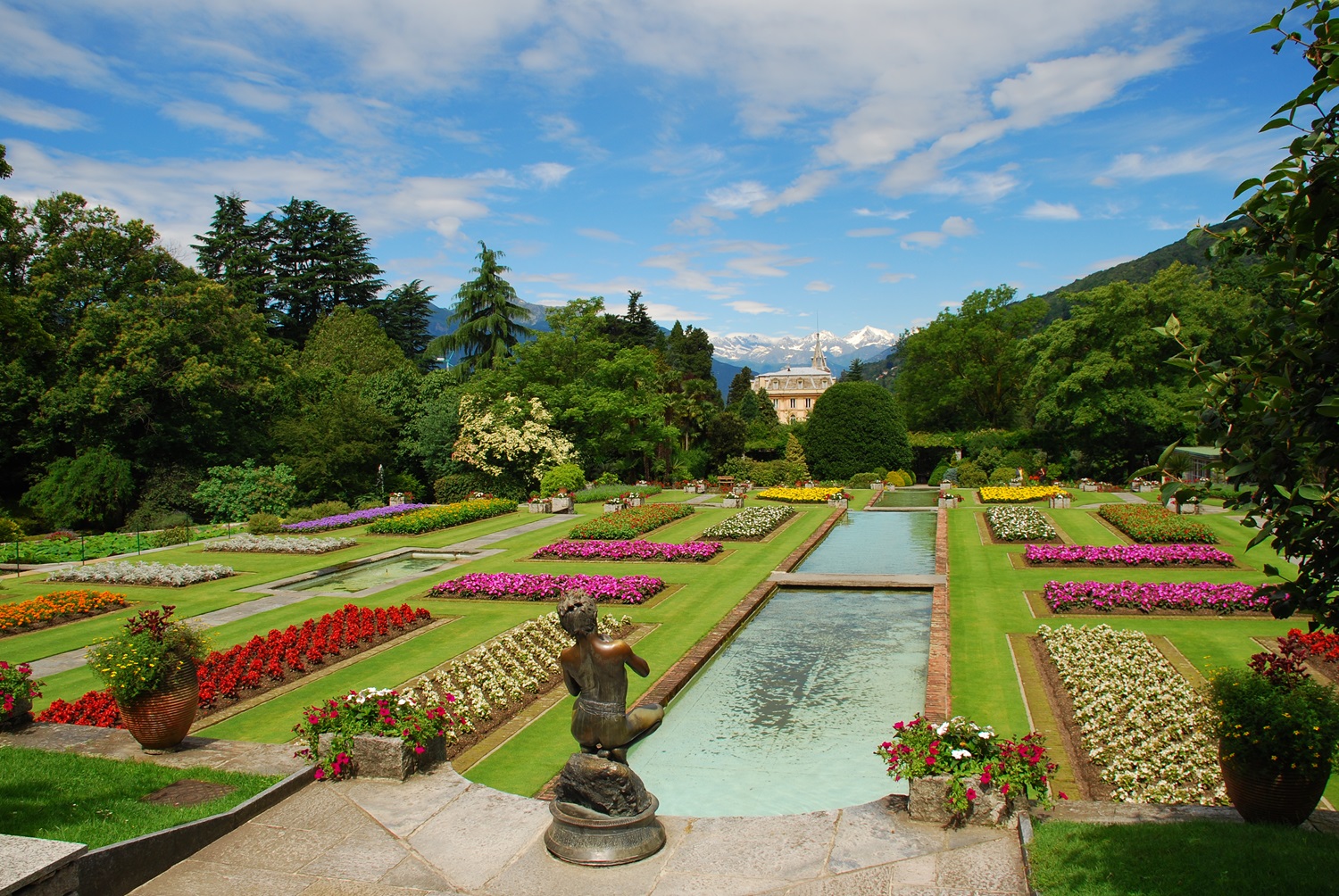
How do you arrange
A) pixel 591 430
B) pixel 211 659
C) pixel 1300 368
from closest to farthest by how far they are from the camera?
pixel 1300 368 < pixel 211 659 < pixel 591 430

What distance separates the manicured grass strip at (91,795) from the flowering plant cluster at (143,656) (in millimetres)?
745

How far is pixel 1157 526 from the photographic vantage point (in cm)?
2138

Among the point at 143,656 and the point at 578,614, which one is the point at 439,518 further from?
the point at 578,614

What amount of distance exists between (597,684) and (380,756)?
2634 millimetres

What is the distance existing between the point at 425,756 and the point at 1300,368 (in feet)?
24.3

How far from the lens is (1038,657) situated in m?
12.0

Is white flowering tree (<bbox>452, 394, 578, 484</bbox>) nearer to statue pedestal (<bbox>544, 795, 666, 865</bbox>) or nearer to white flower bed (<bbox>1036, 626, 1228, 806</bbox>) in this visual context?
white flower bed (<bbox>1036, 626, 1228, 806</bbox>)

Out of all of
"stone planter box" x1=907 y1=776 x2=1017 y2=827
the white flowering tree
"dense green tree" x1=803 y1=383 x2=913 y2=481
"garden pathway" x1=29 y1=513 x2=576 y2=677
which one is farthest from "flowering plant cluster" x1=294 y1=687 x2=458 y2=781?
"dense green tree" x1=803 y1=383 x2=913 y2=481

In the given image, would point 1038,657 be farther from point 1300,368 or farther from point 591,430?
point 591,430

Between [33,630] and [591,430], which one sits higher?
[591,430]

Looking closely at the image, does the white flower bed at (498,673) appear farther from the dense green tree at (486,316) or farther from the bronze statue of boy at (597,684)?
the dense green tree at (486,316)

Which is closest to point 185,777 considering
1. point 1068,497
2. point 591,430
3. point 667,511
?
point 667,511

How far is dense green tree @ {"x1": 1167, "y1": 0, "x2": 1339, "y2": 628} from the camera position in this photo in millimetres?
3449

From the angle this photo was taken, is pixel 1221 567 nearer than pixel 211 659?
No
